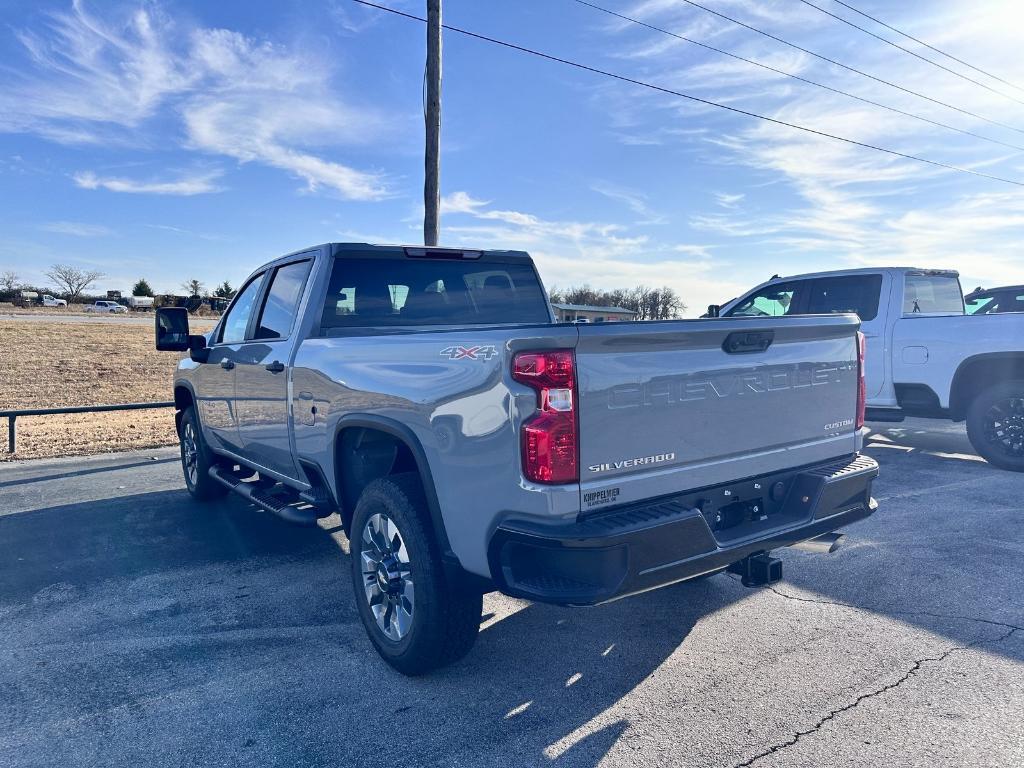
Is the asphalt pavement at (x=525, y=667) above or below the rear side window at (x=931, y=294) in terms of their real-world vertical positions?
below

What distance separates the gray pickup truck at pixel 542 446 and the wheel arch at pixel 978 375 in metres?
4.57

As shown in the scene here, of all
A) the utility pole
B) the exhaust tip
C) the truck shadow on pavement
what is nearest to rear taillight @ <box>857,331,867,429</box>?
the exhaust tip

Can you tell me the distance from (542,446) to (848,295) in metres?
7.15

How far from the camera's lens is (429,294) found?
4.50 meters

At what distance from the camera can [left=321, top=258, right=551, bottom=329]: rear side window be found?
4250 mm

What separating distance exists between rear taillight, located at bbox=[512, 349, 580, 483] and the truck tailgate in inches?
1.8

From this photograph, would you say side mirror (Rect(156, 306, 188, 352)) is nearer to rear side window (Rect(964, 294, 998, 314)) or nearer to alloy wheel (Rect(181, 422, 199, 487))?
alloy wheel (Rect(181, 422, 199, 487))

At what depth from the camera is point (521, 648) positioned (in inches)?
137

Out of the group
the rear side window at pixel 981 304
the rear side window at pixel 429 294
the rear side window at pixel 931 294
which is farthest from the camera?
the rear side window at pixel 981 304

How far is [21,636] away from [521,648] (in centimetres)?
259

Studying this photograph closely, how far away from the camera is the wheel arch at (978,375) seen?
7027mm

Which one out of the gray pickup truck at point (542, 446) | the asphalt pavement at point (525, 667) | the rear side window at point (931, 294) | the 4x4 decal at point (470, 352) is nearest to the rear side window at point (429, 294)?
the gray pickup truck at point (542, 446)

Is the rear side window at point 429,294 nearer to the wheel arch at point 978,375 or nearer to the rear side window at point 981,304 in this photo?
the wheel arch at point 978,375

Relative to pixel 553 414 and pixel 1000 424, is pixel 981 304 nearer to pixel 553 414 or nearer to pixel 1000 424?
pixel 1000 424
